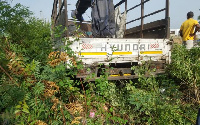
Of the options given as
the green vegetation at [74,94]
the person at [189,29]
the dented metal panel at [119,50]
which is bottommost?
the green vegetation at [74,94]

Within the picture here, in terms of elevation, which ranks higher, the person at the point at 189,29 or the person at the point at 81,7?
the person at the point at 81,7

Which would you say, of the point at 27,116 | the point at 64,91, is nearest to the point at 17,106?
the point at 27,116

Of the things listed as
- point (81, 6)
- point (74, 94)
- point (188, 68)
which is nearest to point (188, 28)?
point (188, 68)

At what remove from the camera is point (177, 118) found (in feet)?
10.5

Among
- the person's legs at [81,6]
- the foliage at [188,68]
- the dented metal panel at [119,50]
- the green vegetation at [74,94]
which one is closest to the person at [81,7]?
the person's legs at [81,6]

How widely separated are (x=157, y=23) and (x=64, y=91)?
139 inches

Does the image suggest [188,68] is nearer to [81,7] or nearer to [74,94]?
[74,94]

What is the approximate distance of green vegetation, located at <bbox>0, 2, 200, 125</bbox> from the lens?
2.41 meters

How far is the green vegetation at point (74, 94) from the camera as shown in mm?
2406

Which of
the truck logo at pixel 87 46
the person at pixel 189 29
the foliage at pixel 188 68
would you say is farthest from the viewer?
the person at pixel 189 29

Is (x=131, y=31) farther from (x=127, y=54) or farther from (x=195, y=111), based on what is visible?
(x=195, y=111)

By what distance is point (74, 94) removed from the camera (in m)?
3.46

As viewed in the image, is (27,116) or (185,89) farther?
(185,89)

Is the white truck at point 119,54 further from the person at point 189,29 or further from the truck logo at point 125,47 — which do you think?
the person at point 189,29
